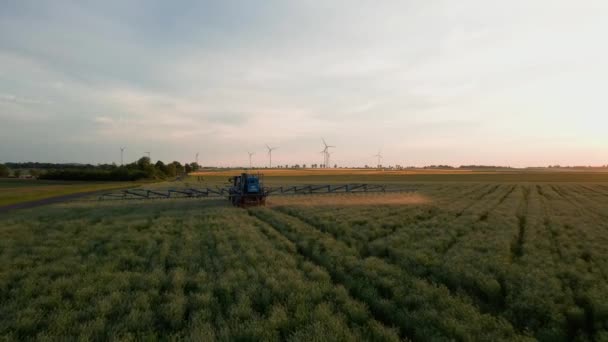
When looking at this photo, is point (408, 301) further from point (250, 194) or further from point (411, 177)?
point (411, 177)

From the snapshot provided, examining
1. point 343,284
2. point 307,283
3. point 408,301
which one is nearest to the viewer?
point 408,301

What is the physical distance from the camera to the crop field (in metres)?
6.05

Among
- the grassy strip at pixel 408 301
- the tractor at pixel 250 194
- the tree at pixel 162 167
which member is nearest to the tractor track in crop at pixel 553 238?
the grassy strip at pixel 408 301

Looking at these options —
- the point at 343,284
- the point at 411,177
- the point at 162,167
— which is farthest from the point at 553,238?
the point at 162,167

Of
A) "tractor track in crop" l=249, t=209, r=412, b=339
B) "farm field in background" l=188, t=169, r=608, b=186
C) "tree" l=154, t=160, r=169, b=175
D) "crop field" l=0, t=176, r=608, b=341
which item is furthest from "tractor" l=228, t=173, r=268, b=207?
"tree" l=154, t=160, r=169, b=175

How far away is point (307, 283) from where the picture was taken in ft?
27.1

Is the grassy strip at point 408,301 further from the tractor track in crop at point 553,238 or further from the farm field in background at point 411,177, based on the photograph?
the farm field in background at point 411,177

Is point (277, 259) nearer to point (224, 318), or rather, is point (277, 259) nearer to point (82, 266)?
point (224, 318)

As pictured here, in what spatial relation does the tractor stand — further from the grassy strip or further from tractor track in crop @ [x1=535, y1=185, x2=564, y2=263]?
tractor track in crop @ [x1=535, y1=185, x2=564, y2=263]

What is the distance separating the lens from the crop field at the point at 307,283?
605 cm

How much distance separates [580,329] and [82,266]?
12.7 metres

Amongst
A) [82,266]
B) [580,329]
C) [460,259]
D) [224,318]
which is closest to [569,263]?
[460,259]

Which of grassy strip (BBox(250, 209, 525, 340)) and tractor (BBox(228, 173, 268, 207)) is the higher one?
tractor (BBox(228, 173, 268, 207))

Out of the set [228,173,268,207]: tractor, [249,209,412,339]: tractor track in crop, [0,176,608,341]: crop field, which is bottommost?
[249,209,412,339]: tractor track in crop
